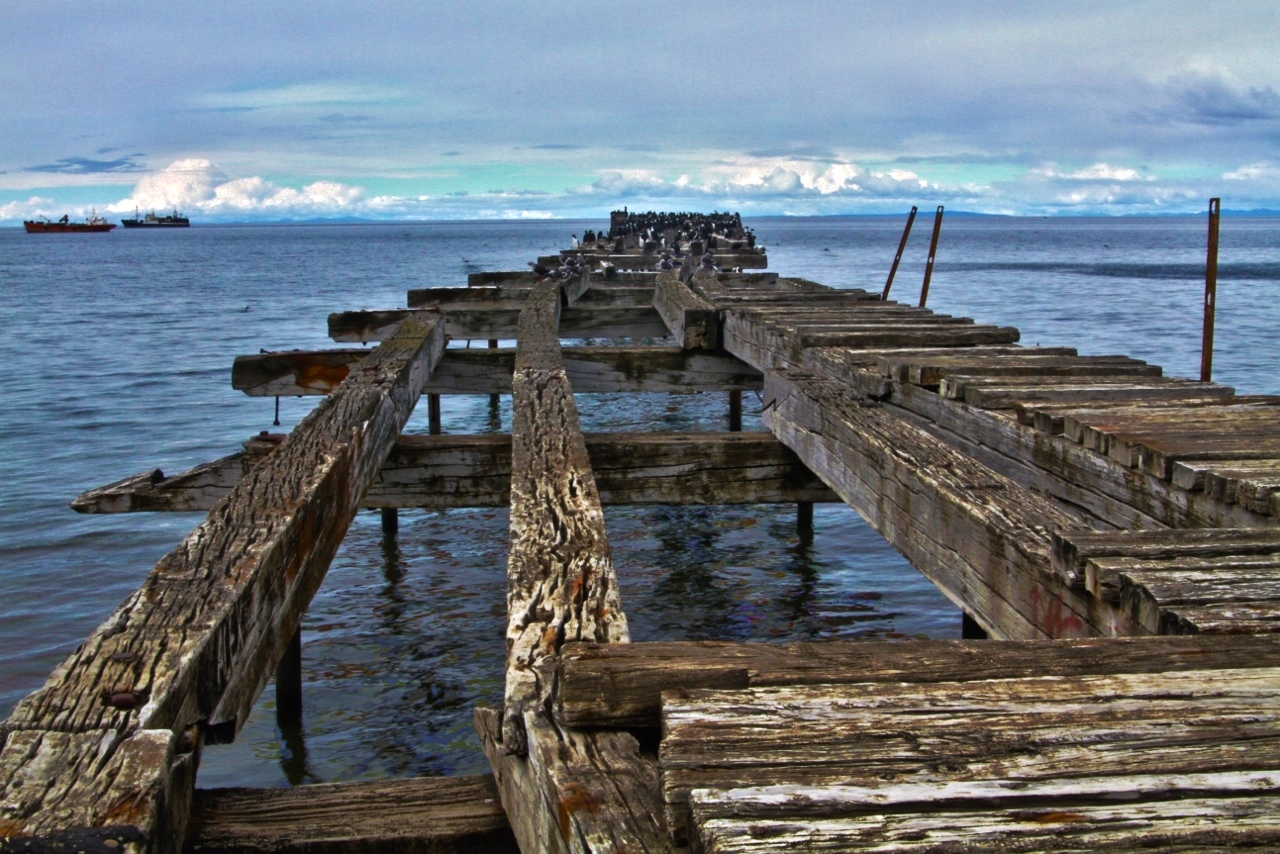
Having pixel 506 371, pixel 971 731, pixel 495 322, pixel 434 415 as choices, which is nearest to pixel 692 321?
pixel 506 371

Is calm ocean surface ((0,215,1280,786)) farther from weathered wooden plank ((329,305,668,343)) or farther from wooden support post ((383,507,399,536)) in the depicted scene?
weathered wooden plank ((329,305,668,343))

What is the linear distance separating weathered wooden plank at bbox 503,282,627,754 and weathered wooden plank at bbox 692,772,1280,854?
0.76 meters

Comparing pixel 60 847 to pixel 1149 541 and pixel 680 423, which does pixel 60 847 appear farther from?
pixel 680 423

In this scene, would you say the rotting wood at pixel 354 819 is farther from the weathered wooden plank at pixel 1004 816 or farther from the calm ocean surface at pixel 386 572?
the calm ocean surface at pixel 386 572

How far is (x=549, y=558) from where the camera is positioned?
317 centimetres

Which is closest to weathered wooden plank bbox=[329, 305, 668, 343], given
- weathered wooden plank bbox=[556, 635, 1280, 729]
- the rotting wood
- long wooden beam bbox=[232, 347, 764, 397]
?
long wooden beam bbox=[232, 347, 764, 397]

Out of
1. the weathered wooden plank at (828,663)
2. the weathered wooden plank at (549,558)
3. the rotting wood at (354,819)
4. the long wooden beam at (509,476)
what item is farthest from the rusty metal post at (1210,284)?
the rotting wood at (354,819)

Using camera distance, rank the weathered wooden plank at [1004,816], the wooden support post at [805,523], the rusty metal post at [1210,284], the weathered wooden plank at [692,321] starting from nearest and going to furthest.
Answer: the weathered wooden plank at [1004,816], the weathered wooden plank at [692,321], the wooden support post at [805,523], the rusty metal post at [1210,284]

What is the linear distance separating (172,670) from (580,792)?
1080mm

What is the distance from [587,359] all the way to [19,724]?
591cm

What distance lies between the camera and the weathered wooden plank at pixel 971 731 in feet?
5.86

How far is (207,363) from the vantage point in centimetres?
2648

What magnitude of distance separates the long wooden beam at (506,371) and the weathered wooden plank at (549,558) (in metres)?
2.73

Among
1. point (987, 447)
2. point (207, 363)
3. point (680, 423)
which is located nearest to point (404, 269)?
point (207, 363)
